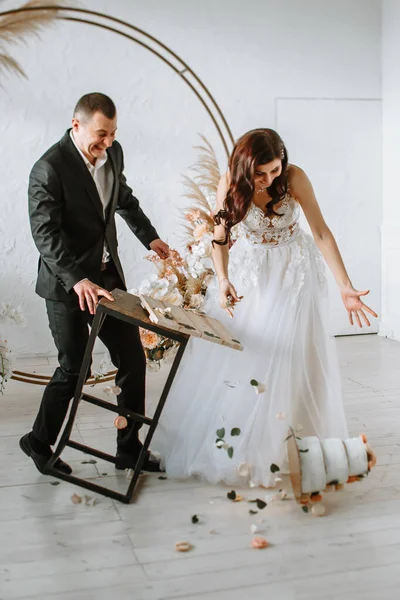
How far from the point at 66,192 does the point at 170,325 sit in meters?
0.79

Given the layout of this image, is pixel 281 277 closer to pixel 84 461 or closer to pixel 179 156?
pixel 84 461

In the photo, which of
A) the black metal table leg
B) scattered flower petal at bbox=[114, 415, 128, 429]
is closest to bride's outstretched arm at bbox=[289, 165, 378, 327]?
the black metal table leg

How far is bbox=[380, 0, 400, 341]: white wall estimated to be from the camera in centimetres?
600

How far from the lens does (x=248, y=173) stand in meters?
2.98

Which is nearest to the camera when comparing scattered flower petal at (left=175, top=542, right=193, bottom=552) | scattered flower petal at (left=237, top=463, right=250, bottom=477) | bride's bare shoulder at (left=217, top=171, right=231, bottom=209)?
scattered flower petal at (left=175, top=542, right=193, bottom=552)

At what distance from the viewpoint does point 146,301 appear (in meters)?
2.93

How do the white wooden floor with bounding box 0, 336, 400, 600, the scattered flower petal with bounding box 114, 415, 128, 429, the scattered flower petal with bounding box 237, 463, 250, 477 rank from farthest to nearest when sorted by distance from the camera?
the scattered flower petal with bounding box 114, 415, 128, 429
the scattered flower petal with bounding box 237, 463, 250, 477
the white wooden floor with bounding box 0, 336, 400, 600

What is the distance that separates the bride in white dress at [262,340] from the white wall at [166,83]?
2.56m

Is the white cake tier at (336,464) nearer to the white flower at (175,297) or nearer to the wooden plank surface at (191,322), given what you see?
the wooden plank surface at (191,322)

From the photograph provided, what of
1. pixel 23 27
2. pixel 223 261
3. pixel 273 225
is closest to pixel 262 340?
pixel 223 261

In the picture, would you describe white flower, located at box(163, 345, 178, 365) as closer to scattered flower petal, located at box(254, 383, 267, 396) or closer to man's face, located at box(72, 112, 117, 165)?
scattered flower petal, located at box(254, 383, 267, 396)

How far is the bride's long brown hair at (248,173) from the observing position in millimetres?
2959

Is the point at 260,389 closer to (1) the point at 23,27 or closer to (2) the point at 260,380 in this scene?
(2) the point at 260,380

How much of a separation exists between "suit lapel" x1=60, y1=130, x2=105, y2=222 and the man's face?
0.13 feet
